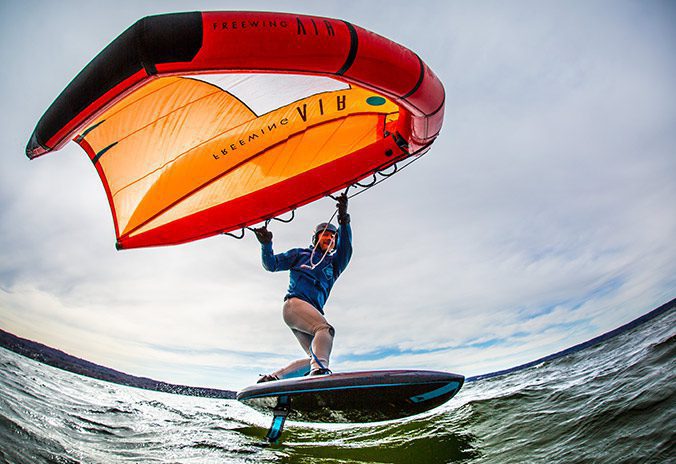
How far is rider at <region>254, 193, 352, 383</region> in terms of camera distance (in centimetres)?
422

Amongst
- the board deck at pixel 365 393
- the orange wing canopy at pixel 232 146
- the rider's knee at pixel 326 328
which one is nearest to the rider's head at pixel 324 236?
the orange wing canopy at pixel 232 146

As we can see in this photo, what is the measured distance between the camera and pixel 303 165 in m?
4.94

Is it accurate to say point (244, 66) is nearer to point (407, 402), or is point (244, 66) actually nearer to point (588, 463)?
point (407, 402)

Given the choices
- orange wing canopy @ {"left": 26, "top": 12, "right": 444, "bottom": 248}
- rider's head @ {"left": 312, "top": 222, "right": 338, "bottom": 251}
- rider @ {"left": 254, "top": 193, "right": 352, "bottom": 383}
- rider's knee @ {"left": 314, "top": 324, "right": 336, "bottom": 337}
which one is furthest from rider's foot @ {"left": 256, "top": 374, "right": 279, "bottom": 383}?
orange wing canopy @ {"left": 26, "top": 12, "right": 444, "bottom": 248}

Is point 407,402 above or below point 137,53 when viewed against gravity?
below

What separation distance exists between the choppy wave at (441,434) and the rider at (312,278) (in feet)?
3.81

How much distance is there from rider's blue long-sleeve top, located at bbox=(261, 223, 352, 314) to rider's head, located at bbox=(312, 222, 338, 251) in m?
0.08

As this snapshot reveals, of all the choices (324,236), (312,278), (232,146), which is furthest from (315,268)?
(232,146)

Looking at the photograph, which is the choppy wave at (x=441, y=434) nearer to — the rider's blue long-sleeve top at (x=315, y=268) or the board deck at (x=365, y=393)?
the board deck at (x=365, y=393)

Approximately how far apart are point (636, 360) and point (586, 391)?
1442 millimetres

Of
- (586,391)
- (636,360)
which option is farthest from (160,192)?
(636,360)

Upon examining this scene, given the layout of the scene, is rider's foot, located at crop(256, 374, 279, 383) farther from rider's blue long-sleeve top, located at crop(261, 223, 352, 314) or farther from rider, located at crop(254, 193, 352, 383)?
rider's blue long-sleeve top, located at crop(261, 223, 352, 314)

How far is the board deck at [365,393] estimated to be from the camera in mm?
3547

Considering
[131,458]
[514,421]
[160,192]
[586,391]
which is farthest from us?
[160,192]
